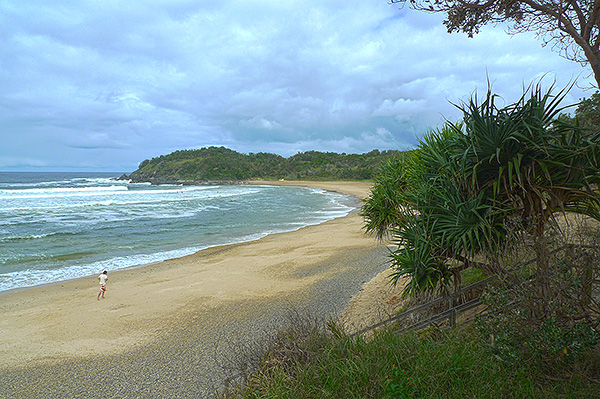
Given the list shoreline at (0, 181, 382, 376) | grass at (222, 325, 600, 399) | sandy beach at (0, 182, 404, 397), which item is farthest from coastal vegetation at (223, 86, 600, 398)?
shoreline at (0, 181, 382, 376)

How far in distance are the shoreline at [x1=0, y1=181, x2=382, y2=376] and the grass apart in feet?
16.5

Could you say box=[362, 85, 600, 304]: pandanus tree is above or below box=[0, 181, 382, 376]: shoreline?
above

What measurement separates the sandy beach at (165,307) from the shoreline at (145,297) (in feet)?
0.10

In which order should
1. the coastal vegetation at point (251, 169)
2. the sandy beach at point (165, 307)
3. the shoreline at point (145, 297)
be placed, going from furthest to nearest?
1. the coastal vegetation at point (251, 169)
2. the shoreline at point (145, 297)
3. the sandy beach at point (165, 307)

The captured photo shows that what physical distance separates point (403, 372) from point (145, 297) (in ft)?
30.9

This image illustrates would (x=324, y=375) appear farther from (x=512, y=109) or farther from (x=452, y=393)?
(x=512, y=109)

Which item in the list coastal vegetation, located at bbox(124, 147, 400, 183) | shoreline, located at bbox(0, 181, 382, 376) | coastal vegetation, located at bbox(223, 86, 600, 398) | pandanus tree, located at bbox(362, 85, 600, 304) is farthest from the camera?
coastal vegetation, located at bbox(124, 147, 400, 183)

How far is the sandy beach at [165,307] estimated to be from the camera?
726 cm

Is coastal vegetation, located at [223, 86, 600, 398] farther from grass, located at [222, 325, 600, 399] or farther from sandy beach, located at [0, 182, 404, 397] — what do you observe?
sandy beach, located at [0, 182, 404, 397]

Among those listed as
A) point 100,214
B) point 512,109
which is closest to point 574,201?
point 512,109

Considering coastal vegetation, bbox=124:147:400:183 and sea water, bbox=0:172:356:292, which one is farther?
coastal vegetation, bbox=124:147:400:183

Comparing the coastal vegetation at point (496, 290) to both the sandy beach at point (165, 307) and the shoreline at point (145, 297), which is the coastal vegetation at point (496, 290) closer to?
the sandy beach at point (165, 307)

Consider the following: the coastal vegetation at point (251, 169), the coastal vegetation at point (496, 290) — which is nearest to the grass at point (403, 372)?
the coastal vegetation at point (496, 290)

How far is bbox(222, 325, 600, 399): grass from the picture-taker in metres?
3.39
